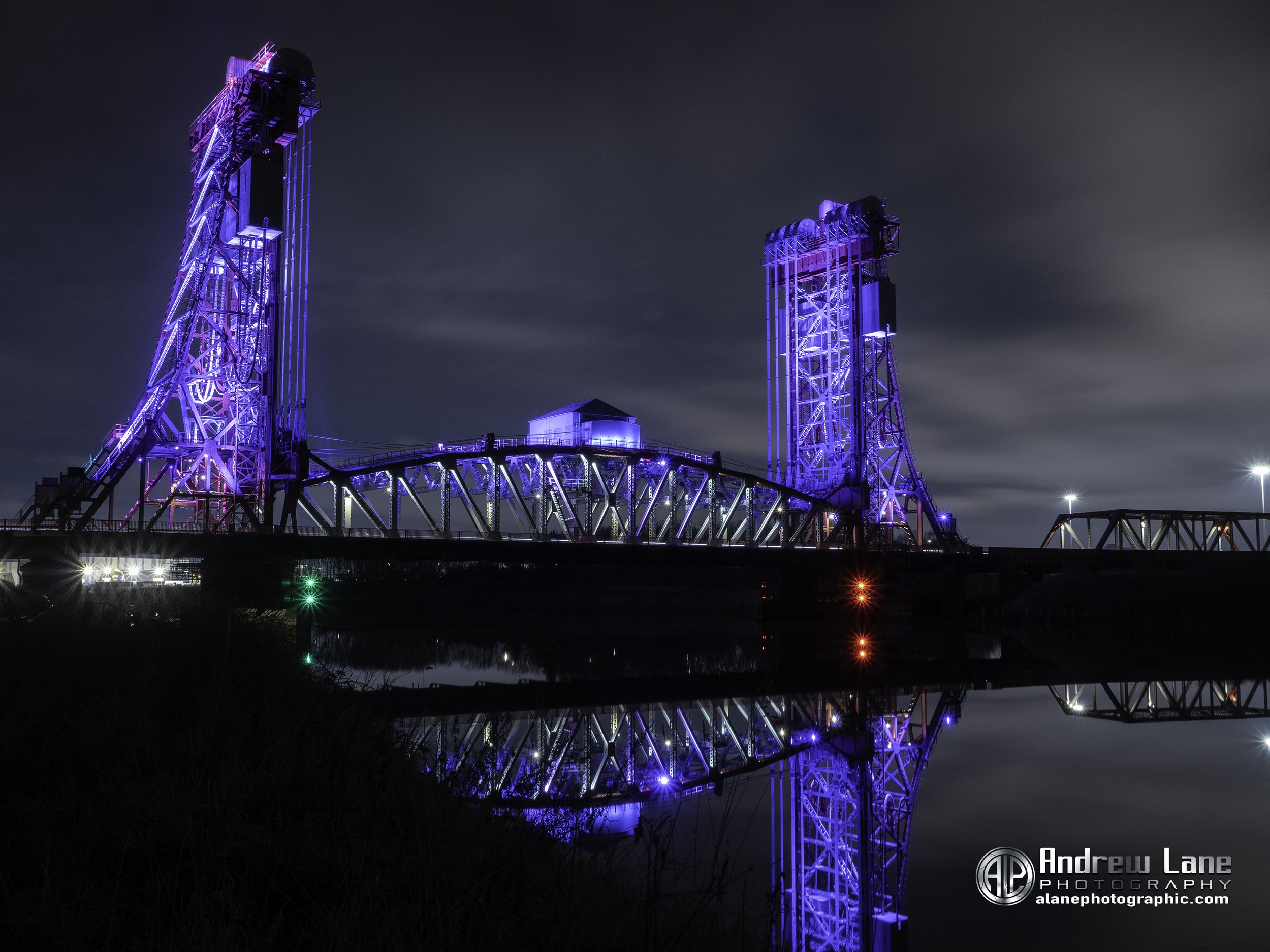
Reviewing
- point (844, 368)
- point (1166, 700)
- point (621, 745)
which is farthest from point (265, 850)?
point (844, 368)

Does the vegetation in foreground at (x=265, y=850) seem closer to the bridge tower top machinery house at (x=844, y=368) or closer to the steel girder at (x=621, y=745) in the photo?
the steel girder at (x=621, y=745)

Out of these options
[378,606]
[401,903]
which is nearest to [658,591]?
[378,606]

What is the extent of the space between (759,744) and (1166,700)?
16.6 metres

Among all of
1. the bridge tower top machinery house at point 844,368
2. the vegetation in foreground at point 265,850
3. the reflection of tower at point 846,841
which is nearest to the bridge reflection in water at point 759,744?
the reflection of tower at point 846,841

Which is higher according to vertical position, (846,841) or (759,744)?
(759,744)

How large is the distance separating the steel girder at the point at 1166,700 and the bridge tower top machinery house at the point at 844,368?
3532 cm

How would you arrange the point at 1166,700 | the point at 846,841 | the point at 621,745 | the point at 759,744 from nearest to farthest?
the point at 846,841 → the point at 621,745 → the point at 759,744 → the point at 1166,700

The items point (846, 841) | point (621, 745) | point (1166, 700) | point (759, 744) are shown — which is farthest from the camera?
point (1166, 700)

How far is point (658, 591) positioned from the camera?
101m

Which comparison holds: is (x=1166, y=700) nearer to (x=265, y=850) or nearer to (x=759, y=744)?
(x=759, y=744)

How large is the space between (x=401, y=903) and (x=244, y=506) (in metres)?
44.5

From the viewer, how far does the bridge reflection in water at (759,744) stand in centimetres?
1277

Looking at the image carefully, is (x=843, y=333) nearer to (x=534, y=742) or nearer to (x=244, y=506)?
(x=244, y=506)

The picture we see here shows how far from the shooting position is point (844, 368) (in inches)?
2751
